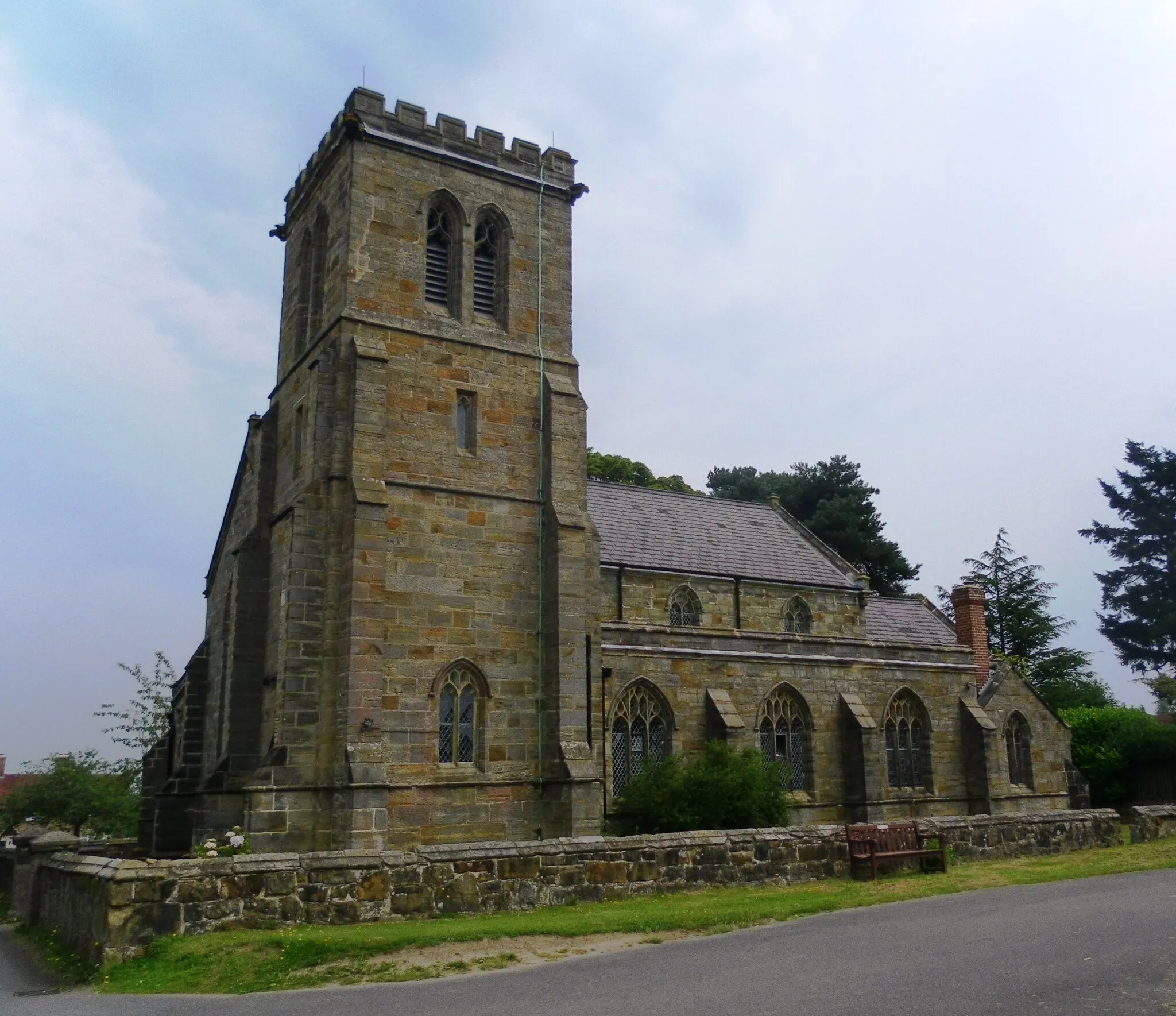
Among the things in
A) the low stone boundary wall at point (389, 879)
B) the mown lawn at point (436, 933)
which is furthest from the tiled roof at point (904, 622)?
the low stone boundary wall at point (389, 879)

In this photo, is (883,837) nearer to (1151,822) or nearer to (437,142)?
(1151,822)

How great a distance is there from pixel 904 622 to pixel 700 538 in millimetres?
8000

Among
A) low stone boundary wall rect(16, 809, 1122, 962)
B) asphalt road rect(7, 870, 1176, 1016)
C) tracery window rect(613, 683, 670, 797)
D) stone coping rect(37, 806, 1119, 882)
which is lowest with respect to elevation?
asphalt road rect(7, 870, 1176, 1016)

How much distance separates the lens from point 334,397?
66.8 feet

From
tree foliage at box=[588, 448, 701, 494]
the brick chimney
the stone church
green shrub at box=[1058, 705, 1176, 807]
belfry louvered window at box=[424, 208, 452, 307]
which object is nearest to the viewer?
the stone church

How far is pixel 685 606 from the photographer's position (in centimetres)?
2919

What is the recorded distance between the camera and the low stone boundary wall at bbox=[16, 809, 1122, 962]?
37.1 ft

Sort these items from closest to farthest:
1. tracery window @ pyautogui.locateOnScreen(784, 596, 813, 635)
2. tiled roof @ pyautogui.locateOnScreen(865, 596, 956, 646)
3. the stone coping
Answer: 1. the stone coping
2. tracery window @ pyautogui.locateOnScreen(784, 596, 813, 635)
3. tiled roof @ pyautogui.locateOnScreen(865, 596, 956, 646)

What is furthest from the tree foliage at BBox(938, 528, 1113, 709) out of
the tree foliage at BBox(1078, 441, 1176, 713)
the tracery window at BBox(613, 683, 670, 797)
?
the tracery window at BBox(613, 683, 670, 797)

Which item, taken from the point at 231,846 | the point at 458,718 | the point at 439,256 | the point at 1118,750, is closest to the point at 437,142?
the point at 439,256

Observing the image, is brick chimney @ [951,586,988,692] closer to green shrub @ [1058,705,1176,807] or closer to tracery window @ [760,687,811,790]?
green shrub @ [1058,705,1176,807]

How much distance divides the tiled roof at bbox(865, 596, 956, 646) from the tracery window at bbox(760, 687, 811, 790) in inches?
295

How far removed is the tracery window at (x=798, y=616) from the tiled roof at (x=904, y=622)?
2197 mm

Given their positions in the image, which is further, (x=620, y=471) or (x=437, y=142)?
(x=620, y=471)
